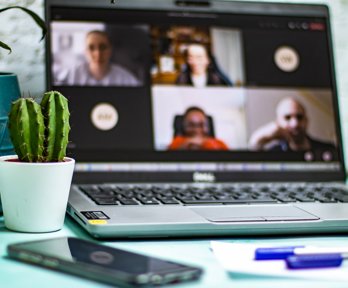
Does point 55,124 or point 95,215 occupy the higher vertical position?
point 55,124

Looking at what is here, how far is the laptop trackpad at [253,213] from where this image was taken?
2.49 ft

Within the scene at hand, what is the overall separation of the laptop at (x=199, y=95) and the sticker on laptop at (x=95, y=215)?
0.16 metres

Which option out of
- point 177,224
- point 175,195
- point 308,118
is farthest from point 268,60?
point 177,224

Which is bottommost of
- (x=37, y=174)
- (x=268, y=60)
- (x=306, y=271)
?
(x=306, y=271)

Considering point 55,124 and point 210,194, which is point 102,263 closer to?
point 55,124

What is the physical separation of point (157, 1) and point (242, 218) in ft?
1.47

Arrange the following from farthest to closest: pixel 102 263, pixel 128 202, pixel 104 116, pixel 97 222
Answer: pixel 104 116
pixel 128 202
pixel 97 222
pixel 102 263

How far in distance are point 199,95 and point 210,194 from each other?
213 mm

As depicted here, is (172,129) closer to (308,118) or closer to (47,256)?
(308,118)

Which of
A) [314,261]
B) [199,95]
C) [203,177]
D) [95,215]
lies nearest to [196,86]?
[199,95]

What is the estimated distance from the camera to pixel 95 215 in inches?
29.2

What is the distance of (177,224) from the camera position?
728 mm

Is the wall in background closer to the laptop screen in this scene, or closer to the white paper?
the laptop screen

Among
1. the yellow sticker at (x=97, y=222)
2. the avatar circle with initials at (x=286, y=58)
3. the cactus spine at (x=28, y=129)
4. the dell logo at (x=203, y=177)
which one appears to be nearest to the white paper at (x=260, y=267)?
the yellow sticker at (x=97, y=222)
